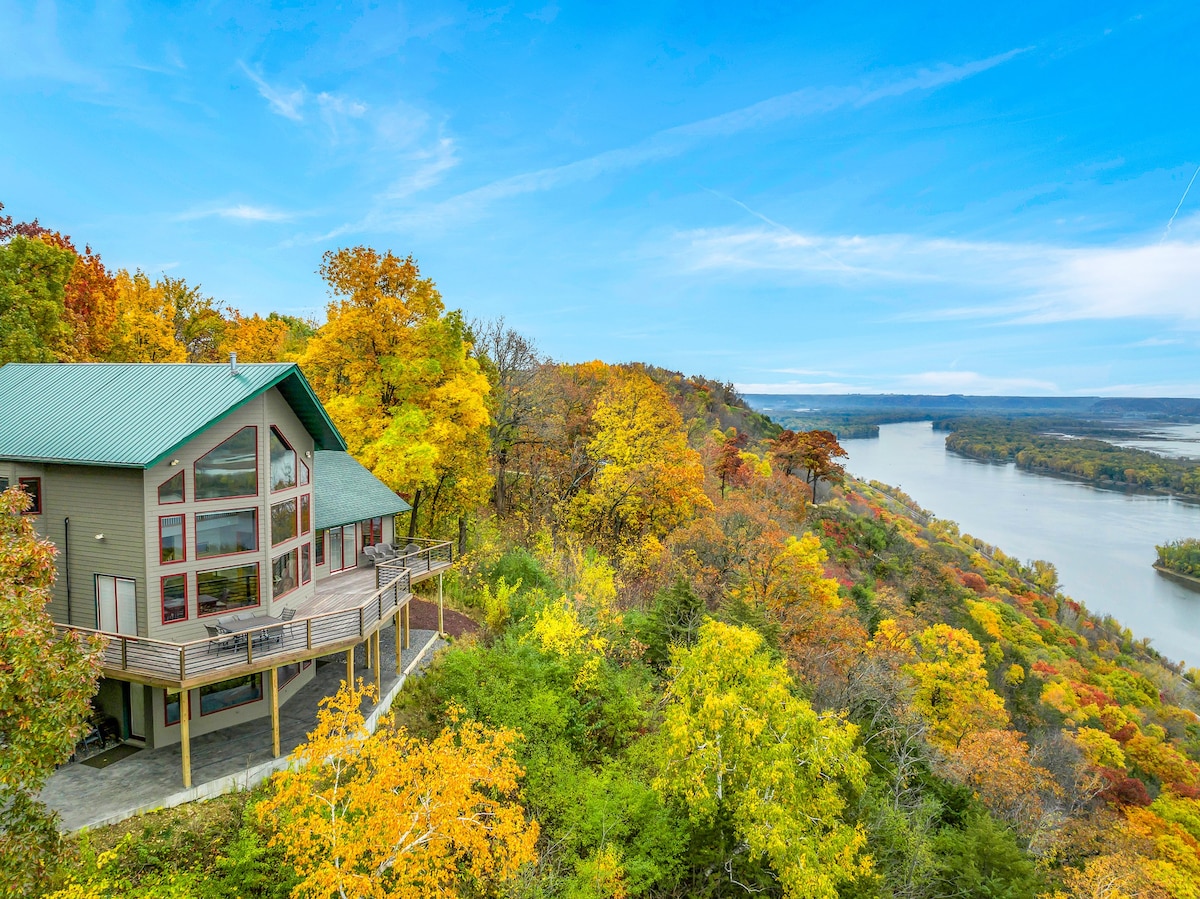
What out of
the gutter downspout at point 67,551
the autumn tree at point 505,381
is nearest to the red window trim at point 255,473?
the gutter downspout at point 67,551

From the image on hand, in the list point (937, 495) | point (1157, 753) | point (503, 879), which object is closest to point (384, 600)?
point (503, 879)

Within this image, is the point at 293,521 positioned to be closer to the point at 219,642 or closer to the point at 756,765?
the point at 219,642

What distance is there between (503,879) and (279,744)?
643 centimetres

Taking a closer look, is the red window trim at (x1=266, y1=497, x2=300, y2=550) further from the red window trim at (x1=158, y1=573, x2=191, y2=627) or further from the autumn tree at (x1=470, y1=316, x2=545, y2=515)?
the autumn tree at (x1=470, y1=316, x2=545, y2=515)

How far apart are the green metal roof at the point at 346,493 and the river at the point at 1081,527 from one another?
7955 cm

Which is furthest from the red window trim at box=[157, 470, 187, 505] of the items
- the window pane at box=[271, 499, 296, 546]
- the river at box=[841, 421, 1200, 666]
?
the river at box=[841, 421, 1200, 666]

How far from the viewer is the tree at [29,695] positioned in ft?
23.7

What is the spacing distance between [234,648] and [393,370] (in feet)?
42.3

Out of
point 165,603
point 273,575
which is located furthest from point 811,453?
point 165,603

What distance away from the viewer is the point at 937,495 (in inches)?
4572

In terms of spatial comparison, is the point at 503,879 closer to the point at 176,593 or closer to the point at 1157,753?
the point at 176,593

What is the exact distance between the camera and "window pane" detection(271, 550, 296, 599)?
1516 centimetres

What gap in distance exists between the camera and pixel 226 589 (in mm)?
14000

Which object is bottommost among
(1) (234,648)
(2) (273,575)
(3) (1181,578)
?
(3) (1181,578)
